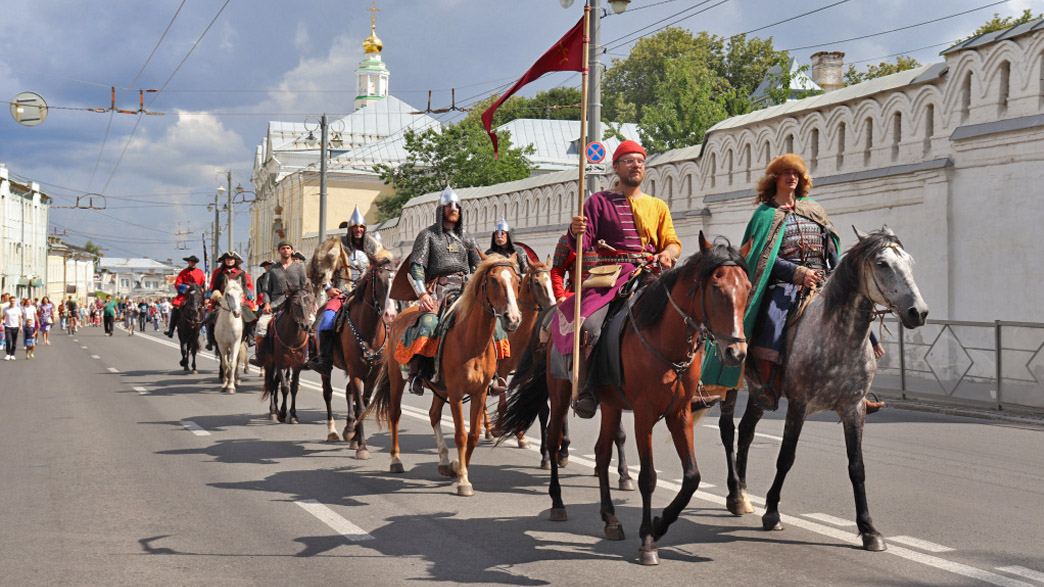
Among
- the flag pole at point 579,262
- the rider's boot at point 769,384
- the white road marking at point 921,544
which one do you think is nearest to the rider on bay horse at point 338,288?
the flag pole at point 579,262

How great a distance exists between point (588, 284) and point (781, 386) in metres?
1.56

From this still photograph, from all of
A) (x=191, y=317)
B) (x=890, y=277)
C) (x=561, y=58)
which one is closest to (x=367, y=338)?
(x=561, y=58)

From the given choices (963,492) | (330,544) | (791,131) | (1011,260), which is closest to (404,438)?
(330,544)

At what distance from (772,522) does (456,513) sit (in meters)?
2.36

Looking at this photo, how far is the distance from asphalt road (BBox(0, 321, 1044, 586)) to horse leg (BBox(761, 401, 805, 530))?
107mm

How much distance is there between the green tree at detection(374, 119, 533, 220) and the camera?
61.7 meters

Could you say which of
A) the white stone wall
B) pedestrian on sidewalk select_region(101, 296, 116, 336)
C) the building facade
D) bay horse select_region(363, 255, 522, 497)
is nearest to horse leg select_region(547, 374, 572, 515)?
bay horse select_region(363, 255, 522, 497)

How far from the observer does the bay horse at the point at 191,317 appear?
23.9 m

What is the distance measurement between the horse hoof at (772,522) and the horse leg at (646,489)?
1077mm

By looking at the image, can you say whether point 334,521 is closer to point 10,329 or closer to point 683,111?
point 10,329

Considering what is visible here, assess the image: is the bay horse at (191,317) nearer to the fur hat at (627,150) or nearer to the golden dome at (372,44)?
the fur hat at (627,150)

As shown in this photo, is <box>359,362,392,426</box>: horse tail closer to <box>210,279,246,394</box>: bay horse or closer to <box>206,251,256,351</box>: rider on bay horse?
<box>210,279,246,394</box>: bay horse

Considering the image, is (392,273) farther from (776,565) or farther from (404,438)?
(776,565)

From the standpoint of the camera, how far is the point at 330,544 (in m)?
7.09
